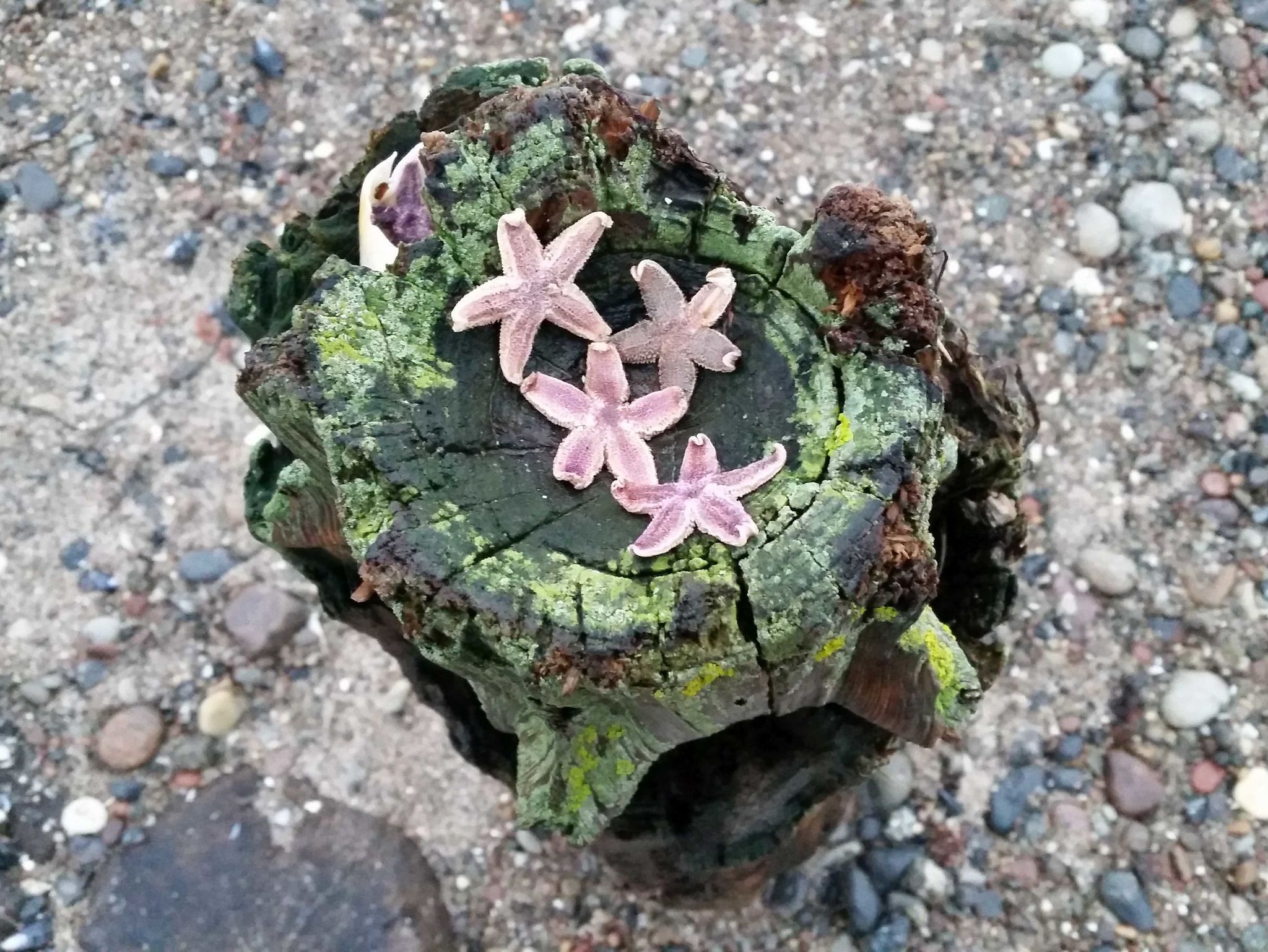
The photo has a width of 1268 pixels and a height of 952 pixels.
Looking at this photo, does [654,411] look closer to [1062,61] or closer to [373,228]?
[373,228]

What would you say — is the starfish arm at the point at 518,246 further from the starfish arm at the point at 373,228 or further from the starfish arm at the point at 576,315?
the starfish arm at the point at 373,228

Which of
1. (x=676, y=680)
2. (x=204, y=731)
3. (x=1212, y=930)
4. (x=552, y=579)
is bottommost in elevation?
(x=1212, y=930)

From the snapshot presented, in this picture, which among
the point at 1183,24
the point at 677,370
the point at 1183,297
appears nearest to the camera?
the point at 677,370

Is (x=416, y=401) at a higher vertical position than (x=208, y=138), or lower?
higher

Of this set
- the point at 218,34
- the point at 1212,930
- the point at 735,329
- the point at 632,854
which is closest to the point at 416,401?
the point at 735,329

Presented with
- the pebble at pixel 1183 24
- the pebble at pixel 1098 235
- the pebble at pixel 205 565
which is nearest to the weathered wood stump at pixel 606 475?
the pebble at pixel 205 565

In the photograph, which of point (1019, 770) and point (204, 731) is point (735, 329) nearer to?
point (1019, 770)

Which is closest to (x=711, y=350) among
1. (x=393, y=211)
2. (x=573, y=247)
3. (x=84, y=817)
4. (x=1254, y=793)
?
(x=573, y=247)
